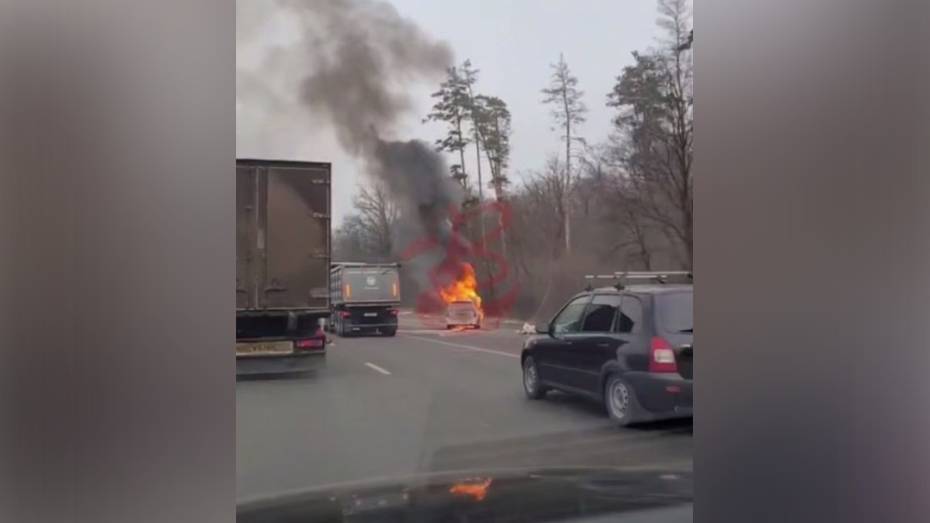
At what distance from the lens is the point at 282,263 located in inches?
137

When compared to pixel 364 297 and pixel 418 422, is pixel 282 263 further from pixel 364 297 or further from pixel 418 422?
pixel 418 422

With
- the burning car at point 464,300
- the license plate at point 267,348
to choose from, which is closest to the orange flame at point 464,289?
the burning car at point 464,300

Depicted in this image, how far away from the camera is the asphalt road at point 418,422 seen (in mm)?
3250

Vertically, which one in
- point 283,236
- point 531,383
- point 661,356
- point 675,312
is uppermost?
point 283,236

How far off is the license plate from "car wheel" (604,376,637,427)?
155cm

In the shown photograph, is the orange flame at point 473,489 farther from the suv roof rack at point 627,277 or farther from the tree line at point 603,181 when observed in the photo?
the suv roof rack at point 627,277

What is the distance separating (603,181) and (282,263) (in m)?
1.62

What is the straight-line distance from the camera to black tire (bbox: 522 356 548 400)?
3670mm

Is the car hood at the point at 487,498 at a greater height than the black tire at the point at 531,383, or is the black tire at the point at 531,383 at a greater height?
the black tire at the point at 531,383

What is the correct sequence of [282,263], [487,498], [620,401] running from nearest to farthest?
[487,498], [282,263], [620,401]

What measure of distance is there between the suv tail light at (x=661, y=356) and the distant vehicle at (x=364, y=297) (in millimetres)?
1254
